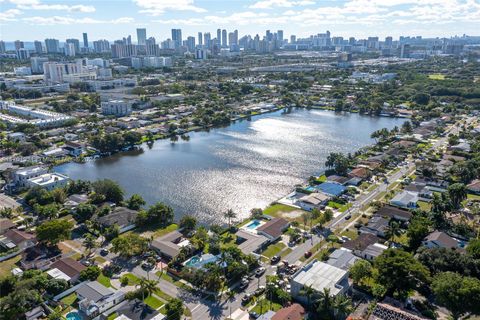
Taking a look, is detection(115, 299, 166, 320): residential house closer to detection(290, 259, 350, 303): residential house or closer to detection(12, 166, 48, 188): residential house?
detection(290, 259, 350, 303): residential house

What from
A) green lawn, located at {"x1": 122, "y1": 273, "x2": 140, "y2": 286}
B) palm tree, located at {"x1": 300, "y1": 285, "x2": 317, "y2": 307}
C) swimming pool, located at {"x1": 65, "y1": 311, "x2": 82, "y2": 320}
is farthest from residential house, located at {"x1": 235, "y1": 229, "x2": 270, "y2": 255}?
swimming pool, located at {"x1": 65, "y1": 311, "x2": 82, "y2": 320}

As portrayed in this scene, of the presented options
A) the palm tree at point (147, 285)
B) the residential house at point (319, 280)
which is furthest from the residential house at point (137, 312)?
the residential house at point (319, 280)

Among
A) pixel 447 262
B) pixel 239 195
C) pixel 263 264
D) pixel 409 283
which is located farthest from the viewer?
pixel 239 195

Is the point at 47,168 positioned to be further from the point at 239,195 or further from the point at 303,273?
the point at 303,273

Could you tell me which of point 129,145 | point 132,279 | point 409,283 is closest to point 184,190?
point 132,279

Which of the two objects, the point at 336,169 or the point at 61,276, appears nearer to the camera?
the point at 61,276

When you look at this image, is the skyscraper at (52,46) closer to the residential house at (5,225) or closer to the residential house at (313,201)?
the residential house at (5,225)

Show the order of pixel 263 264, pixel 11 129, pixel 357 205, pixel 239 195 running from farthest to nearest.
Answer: pixel 11 129 < pixel 239 195 < pixel 357 205 < pixel 263 264
